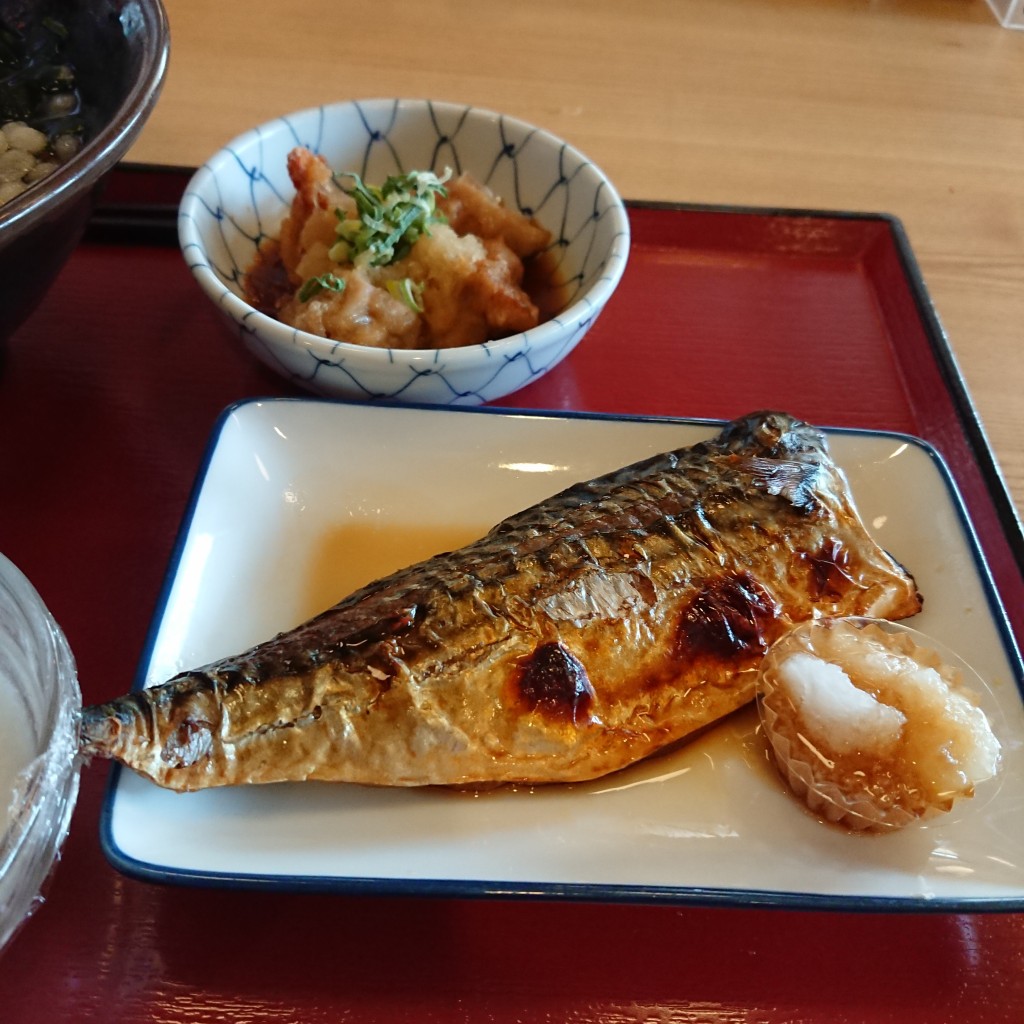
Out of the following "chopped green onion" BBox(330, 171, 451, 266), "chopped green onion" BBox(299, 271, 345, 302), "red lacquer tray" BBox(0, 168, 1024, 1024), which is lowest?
"red lacquer tray" BBox(0, 168, 1024, 1024)

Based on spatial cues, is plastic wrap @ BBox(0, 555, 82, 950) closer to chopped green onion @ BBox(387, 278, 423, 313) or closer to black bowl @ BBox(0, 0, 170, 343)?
black bowl @ BBox(0, 0, 170, 343)

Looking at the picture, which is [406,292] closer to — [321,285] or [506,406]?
[321,285]

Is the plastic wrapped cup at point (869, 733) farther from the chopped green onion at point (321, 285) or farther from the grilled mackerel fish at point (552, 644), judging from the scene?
the chopped green onion at point (321, 285)

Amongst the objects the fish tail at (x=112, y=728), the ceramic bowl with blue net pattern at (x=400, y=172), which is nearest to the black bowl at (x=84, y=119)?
the ceramic bowl with blue net pattern at (x=400, y=172)

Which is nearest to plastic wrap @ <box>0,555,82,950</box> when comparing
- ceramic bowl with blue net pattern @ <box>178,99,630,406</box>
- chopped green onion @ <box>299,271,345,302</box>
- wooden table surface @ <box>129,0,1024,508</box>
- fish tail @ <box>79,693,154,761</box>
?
fish tail @ <box>79,693,154,761</box>

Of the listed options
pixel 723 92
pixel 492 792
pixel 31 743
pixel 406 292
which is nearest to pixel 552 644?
pixel 492 792

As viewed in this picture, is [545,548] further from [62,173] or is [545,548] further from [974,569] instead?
[62,173]

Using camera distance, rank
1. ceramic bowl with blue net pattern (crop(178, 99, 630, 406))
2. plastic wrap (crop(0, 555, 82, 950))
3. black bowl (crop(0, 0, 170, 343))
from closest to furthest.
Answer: plastic wrap (crop(0, 555, 82, 950)), black bowl (crop(0, 0, 170, 343)), ceramic bowl with blue net pattern (crop(178, 99, 630, 406))
